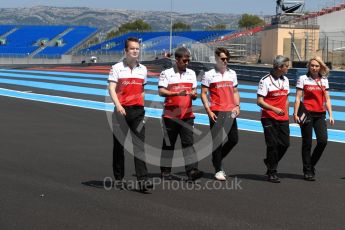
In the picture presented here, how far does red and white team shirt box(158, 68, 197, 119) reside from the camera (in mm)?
6414

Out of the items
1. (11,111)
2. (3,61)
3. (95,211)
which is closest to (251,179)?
(95,211)

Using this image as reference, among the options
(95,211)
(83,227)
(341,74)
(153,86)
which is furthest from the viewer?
(153,86)

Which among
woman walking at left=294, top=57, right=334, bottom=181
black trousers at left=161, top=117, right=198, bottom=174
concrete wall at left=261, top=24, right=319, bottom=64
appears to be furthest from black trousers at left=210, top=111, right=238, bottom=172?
concrete wall at left=261, top=24, right=319, bottom=64

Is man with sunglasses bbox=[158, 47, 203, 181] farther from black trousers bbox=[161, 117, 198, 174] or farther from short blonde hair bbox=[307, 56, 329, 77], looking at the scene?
short blonde hair bbox=[307, 56, 329, 77]

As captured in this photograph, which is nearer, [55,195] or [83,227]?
[83,227]

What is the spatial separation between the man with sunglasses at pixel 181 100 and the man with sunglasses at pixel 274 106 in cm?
82

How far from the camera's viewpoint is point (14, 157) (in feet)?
26.1

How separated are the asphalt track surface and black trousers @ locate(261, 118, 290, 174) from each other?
0.26m

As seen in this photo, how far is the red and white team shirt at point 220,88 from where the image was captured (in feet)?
21.6

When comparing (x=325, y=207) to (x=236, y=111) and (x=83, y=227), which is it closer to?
(x=236, y=111)

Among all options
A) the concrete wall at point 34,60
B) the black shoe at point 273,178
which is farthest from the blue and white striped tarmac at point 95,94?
the concrete wall at point 34,60

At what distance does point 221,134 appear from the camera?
22.1 feet

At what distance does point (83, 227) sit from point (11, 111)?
10.2 metres

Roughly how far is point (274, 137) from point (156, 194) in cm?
160
